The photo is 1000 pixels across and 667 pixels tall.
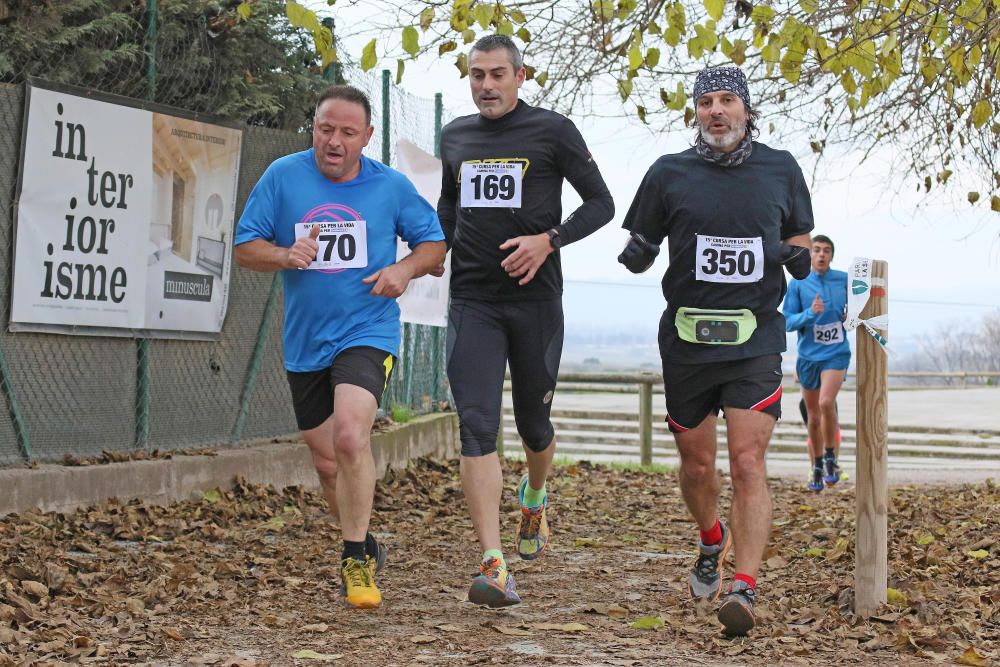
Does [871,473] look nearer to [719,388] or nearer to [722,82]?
[719,388]

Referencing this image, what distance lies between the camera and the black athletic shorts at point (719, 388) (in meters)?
5.39

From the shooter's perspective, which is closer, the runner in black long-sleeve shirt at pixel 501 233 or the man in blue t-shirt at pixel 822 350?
the runner in black long-sleeve shirt at pixel 501 233

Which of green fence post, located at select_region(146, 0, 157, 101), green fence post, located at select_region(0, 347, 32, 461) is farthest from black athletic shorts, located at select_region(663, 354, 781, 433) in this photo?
green fence post, located at select_region(146, 0, 157, 101)

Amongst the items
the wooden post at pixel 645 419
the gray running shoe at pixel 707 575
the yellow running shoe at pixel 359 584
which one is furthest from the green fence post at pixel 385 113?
the gray running shoe at pixel 707 575

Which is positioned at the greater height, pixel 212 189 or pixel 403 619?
pixel 212 189

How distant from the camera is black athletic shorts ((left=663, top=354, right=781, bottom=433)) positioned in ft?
17.7

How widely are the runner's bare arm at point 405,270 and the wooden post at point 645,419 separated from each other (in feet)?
30.5

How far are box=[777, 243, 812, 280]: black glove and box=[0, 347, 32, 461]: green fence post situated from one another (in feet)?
15.9

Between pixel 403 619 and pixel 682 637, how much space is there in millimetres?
1132

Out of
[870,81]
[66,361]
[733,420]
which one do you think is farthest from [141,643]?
[870,81]

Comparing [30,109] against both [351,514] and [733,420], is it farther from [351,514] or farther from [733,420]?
[733,420]

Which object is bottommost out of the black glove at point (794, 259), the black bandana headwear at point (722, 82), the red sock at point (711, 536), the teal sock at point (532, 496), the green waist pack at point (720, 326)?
the red sock at point (711, 536)

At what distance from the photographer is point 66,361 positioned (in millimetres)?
8562

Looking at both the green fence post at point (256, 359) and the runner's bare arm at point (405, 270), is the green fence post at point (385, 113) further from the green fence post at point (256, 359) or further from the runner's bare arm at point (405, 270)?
the runner's bare arm at point (405, 270)
